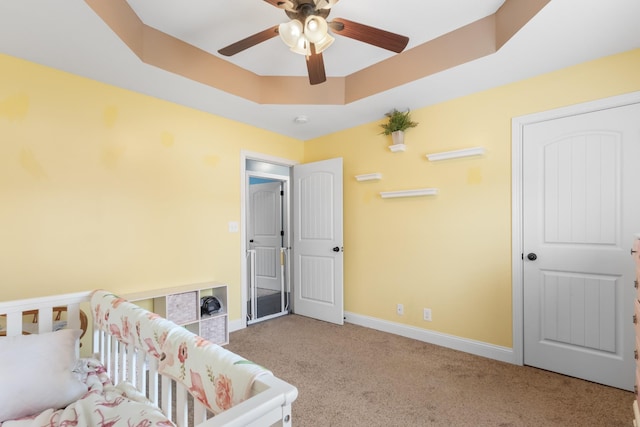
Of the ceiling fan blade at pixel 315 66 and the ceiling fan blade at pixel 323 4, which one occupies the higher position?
the ceiling fan blade at pixel 323 4

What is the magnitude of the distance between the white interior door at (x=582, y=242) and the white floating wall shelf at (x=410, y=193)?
Answer: 2.47 ft

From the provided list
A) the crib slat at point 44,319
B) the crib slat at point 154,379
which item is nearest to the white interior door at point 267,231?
the crib slat at point 44,319

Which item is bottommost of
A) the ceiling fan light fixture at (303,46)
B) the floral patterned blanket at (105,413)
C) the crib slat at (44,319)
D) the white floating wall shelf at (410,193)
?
the floral patterned blanket at (105,413)

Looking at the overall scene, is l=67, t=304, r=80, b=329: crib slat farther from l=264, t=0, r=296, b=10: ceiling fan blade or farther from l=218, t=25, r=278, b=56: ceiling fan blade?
l=264, t=0, r=296, b=10: ceiling fan blade

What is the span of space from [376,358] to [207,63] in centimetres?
292

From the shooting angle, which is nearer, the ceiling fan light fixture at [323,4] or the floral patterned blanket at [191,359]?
the floral patterned blanket at [191,359]

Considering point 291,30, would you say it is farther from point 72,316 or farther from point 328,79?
point 72,316

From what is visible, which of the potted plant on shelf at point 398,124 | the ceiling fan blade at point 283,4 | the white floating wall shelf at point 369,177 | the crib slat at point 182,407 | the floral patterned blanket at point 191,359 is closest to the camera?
the floral patterned blanket at point 191,359

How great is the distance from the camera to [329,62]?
8.92ft

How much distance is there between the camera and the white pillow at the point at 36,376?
1105 millimetres

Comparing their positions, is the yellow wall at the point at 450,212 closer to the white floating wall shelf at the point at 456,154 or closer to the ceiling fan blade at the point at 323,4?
the white floating wall shelf at the point at 456,154

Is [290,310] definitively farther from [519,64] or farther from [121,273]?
[519,64]

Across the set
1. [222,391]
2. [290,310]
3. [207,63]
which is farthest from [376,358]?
[207,63]

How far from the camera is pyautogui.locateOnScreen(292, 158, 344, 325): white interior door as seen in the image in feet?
11.9
